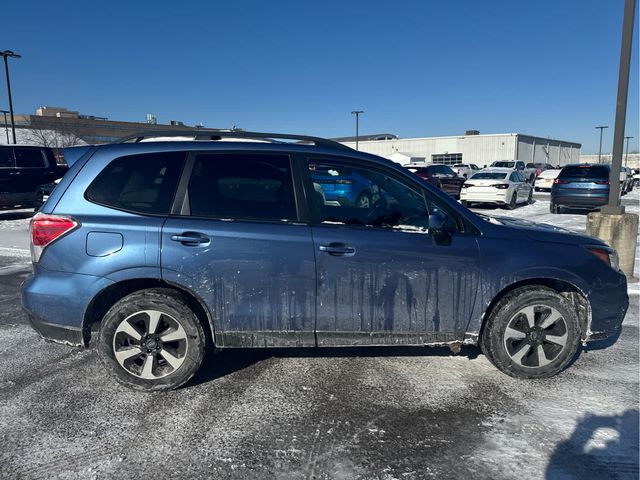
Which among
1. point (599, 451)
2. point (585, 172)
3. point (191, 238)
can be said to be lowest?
point (599, 451)

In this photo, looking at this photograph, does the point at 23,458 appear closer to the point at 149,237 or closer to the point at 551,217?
the point at 149,237

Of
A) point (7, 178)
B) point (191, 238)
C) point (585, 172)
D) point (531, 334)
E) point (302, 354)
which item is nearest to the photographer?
point (191, 238)

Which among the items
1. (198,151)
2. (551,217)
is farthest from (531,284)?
(551,217)

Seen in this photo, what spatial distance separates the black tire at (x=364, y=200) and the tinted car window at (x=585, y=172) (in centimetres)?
1255

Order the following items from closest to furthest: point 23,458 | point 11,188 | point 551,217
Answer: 1. point 23,458
2. point 11,188
3. point 551,217

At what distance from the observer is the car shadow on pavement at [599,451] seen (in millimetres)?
2490

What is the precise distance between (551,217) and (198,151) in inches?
500

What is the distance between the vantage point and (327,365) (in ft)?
12.5

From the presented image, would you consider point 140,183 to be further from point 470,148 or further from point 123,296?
point 470,148

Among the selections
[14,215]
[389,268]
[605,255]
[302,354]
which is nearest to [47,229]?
[302,354]

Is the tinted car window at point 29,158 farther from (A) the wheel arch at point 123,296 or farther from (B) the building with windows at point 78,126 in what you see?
(B) the building with windows at point 78,126

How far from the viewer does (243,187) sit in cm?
337

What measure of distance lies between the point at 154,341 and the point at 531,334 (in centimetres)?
287

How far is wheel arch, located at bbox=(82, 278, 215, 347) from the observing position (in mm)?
3270
